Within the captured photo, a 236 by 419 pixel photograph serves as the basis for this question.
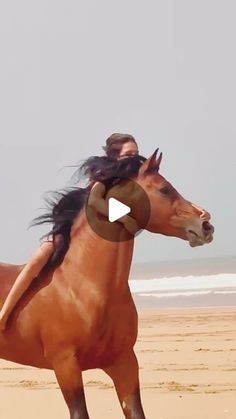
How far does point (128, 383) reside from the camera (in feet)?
11.7

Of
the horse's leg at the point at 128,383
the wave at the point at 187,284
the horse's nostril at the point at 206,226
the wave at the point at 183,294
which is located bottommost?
the wave at the point at 187,284

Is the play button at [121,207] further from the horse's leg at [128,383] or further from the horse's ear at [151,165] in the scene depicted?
the horse's leg at [128,383]

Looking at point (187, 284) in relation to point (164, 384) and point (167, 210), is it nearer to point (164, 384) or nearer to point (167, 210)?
point (164, 384)

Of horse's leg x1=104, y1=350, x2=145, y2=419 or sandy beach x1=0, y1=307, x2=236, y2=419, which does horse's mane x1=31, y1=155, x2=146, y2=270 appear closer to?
horse's leg x1=104, y1=350, x2=145, y2=419

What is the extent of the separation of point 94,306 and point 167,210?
22.3 inches

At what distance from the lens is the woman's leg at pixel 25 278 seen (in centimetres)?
366

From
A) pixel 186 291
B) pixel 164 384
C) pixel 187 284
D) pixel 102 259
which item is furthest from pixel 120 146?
pixel 187 284

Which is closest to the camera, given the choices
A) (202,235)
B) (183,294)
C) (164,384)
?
(202,235)

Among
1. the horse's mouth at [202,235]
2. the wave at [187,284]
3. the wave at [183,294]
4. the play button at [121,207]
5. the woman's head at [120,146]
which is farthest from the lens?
the wave at [187,284]

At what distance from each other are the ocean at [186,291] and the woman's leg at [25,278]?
15429mm

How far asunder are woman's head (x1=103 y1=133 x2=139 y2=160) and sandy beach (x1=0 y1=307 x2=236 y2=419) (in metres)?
2.57

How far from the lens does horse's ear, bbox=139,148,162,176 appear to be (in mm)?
3463

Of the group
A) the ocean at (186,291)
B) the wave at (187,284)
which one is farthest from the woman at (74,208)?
the wave at (187,284)

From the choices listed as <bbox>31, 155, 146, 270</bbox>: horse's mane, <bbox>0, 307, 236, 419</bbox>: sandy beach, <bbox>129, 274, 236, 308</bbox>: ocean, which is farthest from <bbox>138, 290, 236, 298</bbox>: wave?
<bbox>31, 155, 146, 270</bbox>: horse's mane
